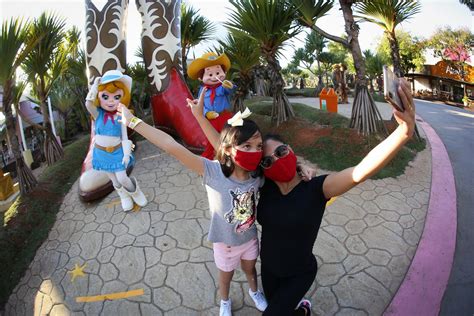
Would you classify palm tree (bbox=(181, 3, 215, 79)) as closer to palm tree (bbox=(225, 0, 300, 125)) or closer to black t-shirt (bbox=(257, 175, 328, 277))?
palm tree (bbox=(225, 0, 300, 125))

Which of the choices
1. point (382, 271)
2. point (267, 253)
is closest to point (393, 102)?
point (267, 253)

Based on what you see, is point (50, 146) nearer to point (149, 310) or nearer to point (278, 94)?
point (278, 94)

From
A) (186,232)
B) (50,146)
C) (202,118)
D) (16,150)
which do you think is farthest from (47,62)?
(202,118)

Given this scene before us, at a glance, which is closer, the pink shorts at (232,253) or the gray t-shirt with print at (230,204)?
the gray t-shirt with print at (230,204)

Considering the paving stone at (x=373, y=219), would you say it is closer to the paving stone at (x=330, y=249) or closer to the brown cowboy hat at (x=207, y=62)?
the paving stone at (x=330, y=249)

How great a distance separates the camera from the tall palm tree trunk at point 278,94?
504 cm

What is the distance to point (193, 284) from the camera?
7.86ft

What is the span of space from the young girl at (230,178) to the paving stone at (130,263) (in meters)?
1.00

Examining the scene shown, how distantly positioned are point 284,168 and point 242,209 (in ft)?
1.15

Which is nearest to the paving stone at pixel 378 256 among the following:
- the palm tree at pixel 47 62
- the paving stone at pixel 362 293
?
the paving stone at pixel 362 293

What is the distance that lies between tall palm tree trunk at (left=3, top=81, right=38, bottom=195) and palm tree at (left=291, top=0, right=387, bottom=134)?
3900 mm

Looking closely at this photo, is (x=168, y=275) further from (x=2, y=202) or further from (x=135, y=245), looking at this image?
(x=2, y=202)

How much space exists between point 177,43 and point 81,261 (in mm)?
3239

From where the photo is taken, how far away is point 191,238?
2.87 meters
